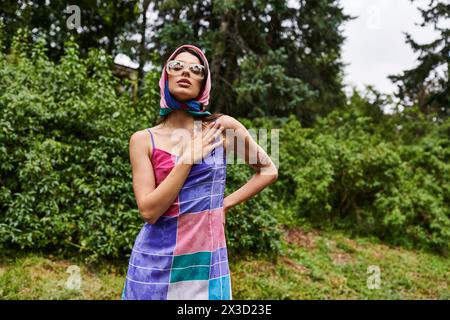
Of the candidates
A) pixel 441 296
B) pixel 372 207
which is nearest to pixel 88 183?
pixel 441 296

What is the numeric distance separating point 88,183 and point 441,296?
434 cm

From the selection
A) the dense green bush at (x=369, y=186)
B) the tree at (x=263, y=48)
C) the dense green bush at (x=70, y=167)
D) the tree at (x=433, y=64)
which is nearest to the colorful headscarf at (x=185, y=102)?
the dense green bush at (x=70, y=167)

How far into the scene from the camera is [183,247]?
1.39m

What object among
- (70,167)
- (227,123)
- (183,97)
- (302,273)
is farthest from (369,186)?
(183,97)

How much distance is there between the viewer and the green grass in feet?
13.1

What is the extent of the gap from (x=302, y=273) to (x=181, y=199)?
424cm

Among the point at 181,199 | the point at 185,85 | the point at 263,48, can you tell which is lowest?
the point at 181,199

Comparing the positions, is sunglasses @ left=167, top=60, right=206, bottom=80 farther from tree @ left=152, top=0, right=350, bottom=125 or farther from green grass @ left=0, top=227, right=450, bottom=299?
tree @ left=152, top=0, right=350, bottom=125

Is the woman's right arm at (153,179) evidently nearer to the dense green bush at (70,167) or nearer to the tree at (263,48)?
the dense green bush at (70,167)

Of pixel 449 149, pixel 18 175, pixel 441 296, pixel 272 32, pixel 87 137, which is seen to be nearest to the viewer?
pixel 18 175

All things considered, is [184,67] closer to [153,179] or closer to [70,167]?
[153,179]

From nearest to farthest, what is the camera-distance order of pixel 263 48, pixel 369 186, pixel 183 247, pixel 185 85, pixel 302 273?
Result: 1. pixel 183 247
2. pixel 185 85
3. pixel 302 273
4. pixel 369 186
5. pixel 263 48

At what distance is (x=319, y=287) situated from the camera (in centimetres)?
496
